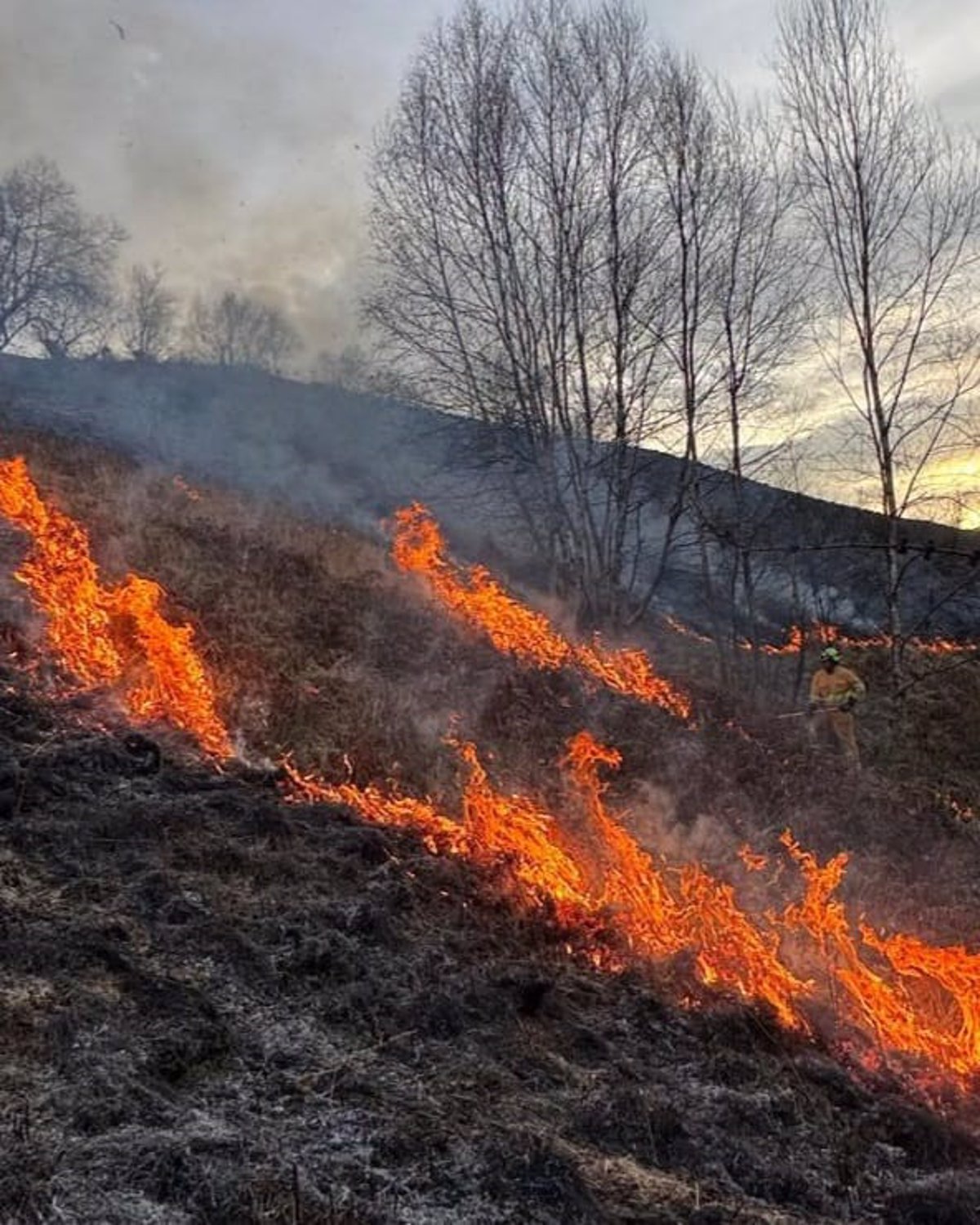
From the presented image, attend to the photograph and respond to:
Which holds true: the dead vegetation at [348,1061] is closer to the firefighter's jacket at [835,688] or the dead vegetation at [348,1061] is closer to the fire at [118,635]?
the fire at [118,635]

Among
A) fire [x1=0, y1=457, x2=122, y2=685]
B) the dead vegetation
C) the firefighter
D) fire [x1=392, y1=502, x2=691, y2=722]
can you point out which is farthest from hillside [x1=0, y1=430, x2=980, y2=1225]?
the firefighter

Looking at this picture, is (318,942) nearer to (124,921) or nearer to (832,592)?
(124,921)

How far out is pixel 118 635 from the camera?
9227 millimetres

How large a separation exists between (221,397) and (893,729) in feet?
56.3

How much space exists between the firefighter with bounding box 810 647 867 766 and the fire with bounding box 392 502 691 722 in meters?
1.89

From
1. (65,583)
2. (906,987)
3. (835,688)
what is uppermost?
(65,583)

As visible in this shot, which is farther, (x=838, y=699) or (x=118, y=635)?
(x=838, y=699)

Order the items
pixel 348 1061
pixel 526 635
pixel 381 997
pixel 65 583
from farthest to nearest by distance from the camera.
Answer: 1. pixel 526 635
2. pixel 65 583
3. pixel 381 997
4. pixel 348 1061

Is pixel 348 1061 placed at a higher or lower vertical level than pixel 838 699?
lower

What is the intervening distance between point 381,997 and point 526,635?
847 centimetres

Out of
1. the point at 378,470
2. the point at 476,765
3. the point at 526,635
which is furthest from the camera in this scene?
the point at 378,470

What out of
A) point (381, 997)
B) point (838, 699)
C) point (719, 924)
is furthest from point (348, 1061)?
point (838, 699)

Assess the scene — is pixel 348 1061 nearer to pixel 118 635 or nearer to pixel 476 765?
pixel 476 765

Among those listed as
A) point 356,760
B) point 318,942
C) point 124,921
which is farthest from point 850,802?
point 124,921
